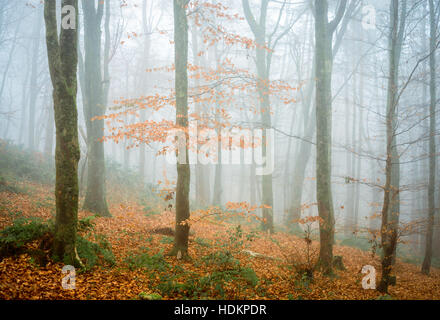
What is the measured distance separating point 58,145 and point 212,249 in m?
5.20

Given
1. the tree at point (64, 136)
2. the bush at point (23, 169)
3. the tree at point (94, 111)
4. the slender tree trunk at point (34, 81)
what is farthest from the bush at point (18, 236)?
the slender tree trunk at point (34, 81)

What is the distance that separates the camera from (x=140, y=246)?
7.54 meters

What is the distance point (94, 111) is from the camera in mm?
10734

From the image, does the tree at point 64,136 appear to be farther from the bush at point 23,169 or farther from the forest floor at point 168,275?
the bush at point 23,169

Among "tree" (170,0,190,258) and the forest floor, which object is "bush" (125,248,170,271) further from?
"tree" (170,0,190,258)

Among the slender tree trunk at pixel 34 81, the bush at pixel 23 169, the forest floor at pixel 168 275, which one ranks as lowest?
the forest floor at pixel 168 275

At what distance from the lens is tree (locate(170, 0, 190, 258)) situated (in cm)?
687

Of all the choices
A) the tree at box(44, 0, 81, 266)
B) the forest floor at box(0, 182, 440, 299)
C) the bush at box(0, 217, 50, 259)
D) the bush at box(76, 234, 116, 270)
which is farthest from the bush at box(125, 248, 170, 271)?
the bush at box(0, 217, 50, 259)

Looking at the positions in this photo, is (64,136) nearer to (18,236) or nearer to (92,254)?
(18,236)

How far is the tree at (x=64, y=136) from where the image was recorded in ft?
17.6

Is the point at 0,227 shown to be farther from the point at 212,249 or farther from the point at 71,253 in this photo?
the point at 212,249

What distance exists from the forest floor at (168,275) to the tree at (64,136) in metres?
0.48

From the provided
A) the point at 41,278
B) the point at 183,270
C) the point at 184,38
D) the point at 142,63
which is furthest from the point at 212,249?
the point at 142,63
